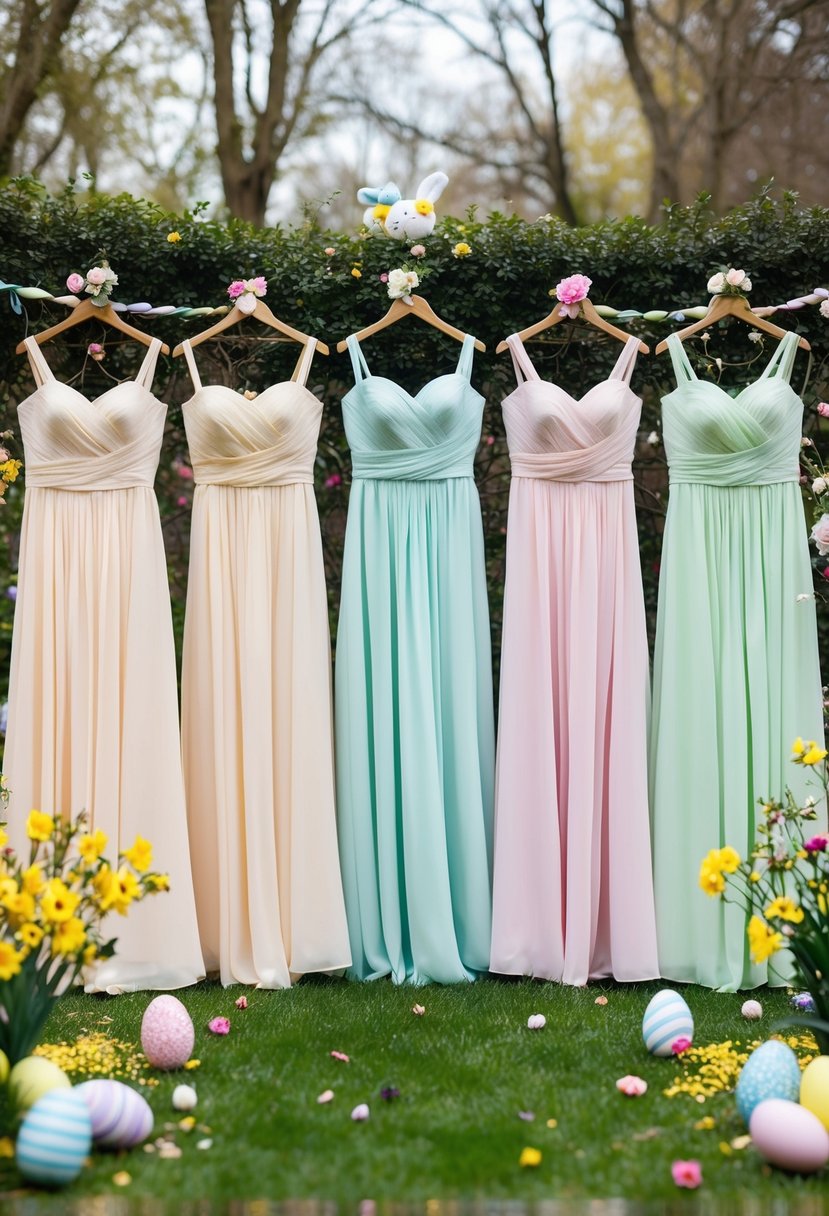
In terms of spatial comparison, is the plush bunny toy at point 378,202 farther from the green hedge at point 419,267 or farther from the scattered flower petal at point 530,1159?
the scattered flower petal at point 530,1159

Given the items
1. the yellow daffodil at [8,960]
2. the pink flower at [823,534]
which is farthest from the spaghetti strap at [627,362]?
the yellow daffodil at [8,960]

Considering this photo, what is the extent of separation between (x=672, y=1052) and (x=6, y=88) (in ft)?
22.5

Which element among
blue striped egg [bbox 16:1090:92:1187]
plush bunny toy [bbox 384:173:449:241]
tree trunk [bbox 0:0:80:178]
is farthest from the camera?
tree trunk [bbox 0:0:80:178]

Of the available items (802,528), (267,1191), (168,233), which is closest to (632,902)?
(802,528)

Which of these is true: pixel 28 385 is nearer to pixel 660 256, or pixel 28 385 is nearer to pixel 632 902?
pixel 660 256

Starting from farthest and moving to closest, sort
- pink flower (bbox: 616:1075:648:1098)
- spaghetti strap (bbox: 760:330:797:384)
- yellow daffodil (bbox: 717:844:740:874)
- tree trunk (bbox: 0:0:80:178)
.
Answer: tree trunk (bbox: 0:0:80:178) → spaghetti strap (bbox: 760:330:797:384) → pink flower (bbox: 616:1075:648:1098) → yellow daffodil (bbox: 717:844:740:874)

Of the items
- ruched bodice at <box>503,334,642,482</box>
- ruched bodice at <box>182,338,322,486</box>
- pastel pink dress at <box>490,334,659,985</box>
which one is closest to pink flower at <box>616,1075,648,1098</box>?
pastel pink dress at <box>490,334,659,985</box>

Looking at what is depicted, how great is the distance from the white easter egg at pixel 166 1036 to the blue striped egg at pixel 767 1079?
1244mm

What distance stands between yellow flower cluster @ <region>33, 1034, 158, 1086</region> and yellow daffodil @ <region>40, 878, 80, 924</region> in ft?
2.06

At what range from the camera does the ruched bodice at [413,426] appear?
3.57 meters

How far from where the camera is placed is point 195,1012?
10.7ft

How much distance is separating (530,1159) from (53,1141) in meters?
0.88

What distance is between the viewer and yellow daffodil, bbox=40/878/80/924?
7.47 ft

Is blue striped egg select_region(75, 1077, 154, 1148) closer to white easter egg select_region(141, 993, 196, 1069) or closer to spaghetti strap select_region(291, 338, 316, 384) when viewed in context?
white easter egg select_region(141, 993, 196, 1069)
